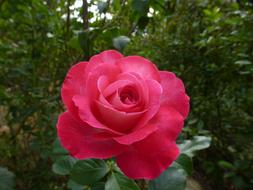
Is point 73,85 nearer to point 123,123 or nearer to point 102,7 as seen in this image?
point 123,123

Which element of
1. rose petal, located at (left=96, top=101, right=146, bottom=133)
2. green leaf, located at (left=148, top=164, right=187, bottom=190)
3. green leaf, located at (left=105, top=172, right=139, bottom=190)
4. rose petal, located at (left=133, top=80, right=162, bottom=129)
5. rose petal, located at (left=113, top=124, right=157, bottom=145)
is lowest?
green leaf, located at (left=148, top=164, right=187, bottom=190)

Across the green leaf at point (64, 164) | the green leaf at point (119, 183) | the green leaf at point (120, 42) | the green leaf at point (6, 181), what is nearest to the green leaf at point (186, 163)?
the green leaf at point (119, 183)

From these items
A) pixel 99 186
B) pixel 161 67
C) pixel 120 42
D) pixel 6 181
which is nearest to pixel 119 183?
pixel 99 186

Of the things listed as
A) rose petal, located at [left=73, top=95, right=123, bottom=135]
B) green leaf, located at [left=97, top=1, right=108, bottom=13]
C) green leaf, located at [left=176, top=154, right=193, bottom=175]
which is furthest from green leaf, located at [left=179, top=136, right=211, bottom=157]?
green leaf, located at [left=97, top=1, right=108, bottom=13]

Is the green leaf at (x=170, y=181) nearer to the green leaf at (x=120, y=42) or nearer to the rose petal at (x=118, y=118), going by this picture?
the rose petal at (x=118, y=118)

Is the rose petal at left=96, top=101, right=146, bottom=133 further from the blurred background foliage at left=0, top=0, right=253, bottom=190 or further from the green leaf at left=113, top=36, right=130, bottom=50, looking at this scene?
the blurred background foliage at left=0, top=0, right=253, bottom=190

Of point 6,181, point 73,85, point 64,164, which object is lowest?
point 6,181

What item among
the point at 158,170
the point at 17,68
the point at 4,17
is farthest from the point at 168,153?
the point at 4,17
